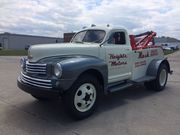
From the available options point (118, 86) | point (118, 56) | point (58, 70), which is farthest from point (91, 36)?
point (58, 70)

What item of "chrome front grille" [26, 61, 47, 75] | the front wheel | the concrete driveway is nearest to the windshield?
the front wheel

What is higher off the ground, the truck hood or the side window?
the side window

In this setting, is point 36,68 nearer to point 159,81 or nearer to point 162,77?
point 159,81

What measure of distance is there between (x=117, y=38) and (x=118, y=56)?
0.57 meters

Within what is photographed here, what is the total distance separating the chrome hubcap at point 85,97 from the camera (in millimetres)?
5310

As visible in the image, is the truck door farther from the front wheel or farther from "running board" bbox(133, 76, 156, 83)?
the front wheel

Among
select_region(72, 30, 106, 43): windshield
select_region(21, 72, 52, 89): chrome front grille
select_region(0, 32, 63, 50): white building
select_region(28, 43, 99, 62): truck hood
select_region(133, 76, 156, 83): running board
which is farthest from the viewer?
select_region(0, 32, 63, 50): white building

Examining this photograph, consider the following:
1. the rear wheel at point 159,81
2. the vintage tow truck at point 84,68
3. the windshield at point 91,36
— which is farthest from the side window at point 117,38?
the rear wheel at point 159,81

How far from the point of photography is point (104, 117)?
552 cm

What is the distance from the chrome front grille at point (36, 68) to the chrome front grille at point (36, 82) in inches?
5.9

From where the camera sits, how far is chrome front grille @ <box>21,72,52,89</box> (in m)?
5.08

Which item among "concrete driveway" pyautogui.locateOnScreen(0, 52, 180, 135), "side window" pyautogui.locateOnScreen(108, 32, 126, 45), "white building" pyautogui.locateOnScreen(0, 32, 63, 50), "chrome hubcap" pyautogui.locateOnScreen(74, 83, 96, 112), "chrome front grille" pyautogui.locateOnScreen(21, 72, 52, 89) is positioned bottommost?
"concrete driveway" pyautogui.locateOnScreen(0, 52, 180, 135)

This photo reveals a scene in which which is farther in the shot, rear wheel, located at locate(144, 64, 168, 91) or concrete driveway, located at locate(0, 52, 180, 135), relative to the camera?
rear wheel, located at locate(144, 64, 168, 91)

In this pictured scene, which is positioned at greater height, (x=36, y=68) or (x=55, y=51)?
(x=55, y=51)
